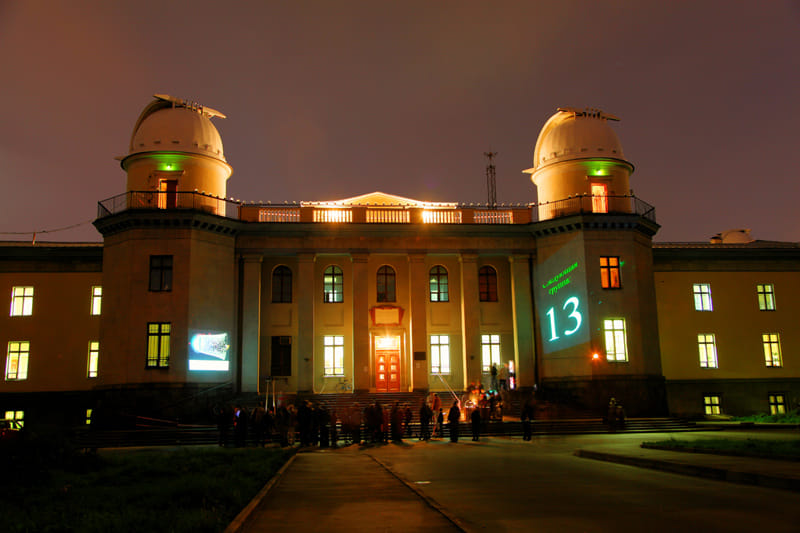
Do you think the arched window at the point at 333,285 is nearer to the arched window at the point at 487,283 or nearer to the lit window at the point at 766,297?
the arched window at the point at 487,283

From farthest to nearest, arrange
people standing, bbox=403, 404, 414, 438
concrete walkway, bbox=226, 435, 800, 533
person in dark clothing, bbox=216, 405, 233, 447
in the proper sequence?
people standing, bbox=403, 404, 414, 438
person in dark clothing, bbox=216, 405, 233, 447
concrete walkway, bbox=226, 435, 800, 533

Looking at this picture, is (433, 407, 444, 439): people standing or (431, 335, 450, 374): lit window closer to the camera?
(433, 407, 444, 439): people standing

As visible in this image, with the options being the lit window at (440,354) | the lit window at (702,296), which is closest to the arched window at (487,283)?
the lit window at (440,354)

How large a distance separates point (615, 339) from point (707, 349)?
7825 millimetres

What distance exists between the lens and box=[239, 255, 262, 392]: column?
32.1m

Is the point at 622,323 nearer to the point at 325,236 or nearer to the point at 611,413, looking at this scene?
the point at 611,413

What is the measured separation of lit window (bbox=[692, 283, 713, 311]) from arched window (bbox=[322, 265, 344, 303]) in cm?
→ 1820

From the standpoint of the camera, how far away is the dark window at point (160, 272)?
1211 inches

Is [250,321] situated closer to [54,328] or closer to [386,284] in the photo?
[386,284]

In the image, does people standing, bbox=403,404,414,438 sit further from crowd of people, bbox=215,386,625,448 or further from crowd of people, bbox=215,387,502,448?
crowd of people, bbox=215,387,502,448

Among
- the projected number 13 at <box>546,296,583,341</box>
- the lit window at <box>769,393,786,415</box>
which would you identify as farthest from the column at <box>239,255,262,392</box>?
the lit window at <box>769,393,786,415</box>

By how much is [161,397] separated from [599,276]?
64.2ft

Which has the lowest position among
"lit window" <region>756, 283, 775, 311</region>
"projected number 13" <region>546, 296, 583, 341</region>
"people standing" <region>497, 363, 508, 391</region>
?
"people standing" <region>497, 363, 508, 391</region>

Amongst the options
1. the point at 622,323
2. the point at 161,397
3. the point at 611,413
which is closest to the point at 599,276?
the point at 622,323
